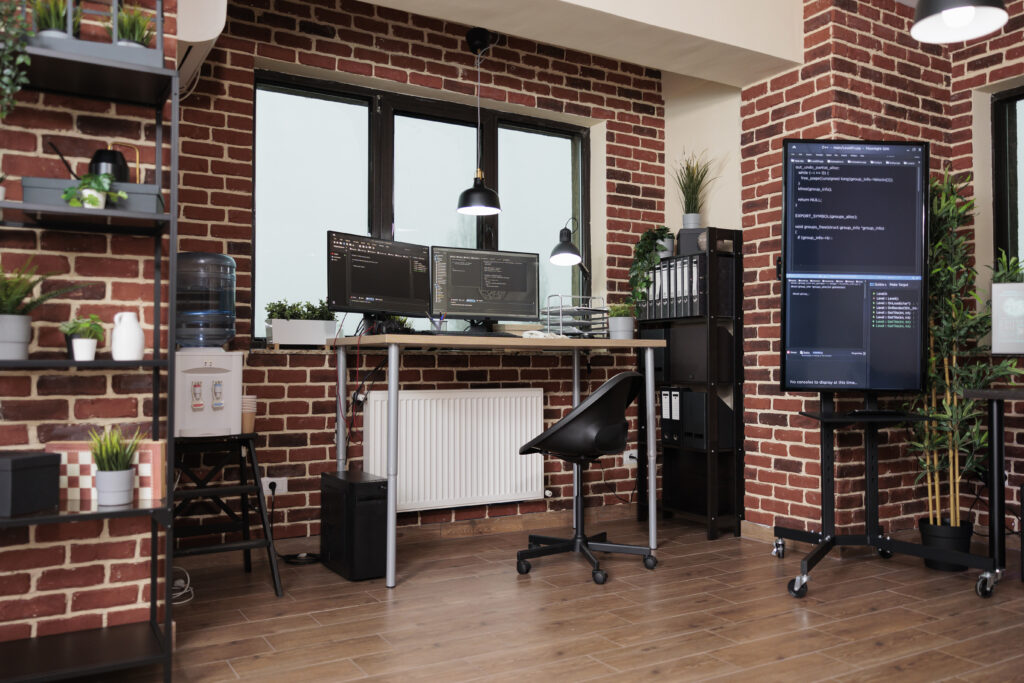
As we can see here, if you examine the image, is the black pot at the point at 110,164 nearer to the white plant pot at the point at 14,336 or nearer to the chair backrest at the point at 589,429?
the white plant pot at the point at 14,336

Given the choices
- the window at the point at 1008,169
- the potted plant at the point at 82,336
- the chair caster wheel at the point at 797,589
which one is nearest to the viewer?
the potted plant at the point at 82,336

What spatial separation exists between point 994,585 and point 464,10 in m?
3.13

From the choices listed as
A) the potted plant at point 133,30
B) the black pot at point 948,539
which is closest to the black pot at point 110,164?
the potted plant at point 133,30

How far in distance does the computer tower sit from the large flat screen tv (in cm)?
188

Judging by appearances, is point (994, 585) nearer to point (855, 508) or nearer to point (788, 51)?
point (855, 508)

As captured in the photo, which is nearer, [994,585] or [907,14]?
[994,585]

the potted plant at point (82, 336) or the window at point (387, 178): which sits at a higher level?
the window at point (387, 178)

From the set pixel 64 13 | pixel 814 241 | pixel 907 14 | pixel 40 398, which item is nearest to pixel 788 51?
pixel 907 14

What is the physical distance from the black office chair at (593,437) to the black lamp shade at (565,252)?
98cm

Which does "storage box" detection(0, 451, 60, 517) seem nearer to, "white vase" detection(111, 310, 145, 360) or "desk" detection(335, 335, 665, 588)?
"white vase" detection(111, 310, 145, 360)

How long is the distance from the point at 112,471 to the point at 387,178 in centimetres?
242

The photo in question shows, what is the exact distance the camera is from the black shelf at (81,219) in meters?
2.13

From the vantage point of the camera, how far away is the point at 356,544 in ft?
11.0

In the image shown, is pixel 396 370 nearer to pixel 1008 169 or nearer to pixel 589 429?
pixel 589 429
